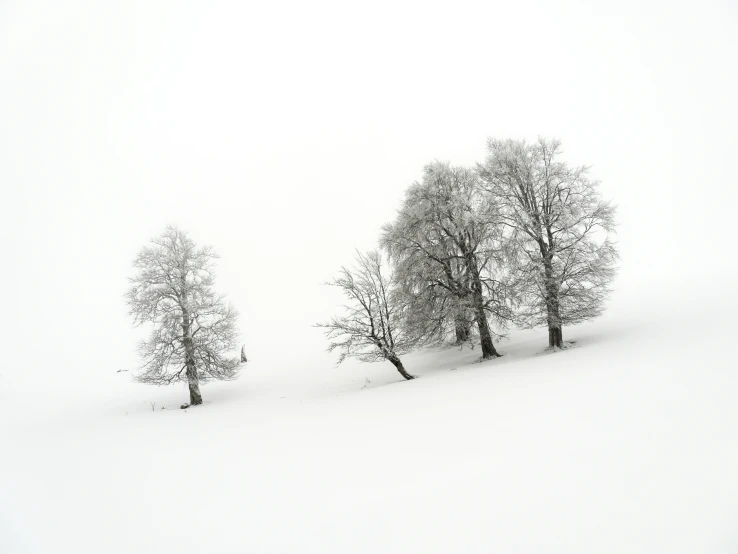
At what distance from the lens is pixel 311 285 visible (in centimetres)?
6906

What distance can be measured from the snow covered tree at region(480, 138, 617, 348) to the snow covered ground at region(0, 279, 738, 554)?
146 inches

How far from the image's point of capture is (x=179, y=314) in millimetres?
18266

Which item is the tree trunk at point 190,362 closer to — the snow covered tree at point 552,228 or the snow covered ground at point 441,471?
the snow covered ground at point 441,471

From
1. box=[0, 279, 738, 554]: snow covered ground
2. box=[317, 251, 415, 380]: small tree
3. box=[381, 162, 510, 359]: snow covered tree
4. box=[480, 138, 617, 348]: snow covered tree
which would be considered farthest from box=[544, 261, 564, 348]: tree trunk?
box=[317, 251, 415, 380]: small tree

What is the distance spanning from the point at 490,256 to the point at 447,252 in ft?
7.18

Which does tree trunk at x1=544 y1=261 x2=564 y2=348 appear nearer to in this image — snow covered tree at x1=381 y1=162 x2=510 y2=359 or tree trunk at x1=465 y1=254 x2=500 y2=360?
snow covered tree at x1=381 y1=162 x2=510 y2=359

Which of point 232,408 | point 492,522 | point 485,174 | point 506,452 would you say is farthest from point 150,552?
point 485,174

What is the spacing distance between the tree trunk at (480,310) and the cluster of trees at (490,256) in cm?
5

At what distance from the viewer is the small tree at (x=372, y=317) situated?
16.2 meters

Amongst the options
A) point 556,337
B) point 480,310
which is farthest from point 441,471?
point 556,337

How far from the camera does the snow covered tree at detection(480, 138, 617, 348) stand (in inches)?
602

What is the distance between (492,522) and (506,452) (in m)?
1.80

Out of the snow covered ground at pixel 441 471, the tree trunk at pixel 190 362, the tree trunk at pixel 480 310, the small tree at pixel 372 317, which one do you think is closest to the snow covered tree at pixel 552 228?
the tree trunk at pixel 480 310

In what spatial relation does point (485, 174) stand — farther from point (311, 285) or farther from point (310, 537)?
point (311, 285)
